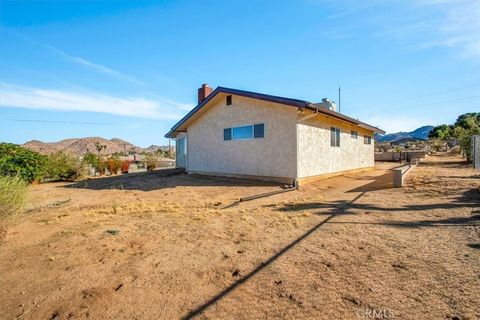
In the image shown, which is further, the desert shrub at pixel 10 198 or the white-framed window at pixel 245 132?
the white-framed window at pixel 245 132

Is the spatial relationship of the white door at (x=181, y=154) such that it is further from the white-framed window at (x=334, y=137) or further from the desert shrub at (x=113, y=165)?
the white-framed window at (x=334, y=137)

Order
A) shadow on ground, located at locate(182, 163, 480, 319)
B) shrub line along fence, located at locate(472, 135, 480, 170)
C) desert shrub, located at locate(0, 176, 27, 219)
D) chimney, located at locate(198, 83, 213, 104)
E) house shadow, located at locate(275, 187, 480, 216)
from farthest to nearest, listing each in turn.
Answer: chimney, located at locate(198, 83, 213, 104) → shrub line along fence, located at locate(472, 135, 480, 170) → house shadow, located at locate(275, 187, 480, 216) → desert shrub, located at locate(0, 176, 27, 219) → shadow on ground, located at locate(182, 163, 480, 319)

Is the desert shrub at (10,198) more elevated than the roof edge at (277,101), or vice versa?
the roof edge at (277,101)

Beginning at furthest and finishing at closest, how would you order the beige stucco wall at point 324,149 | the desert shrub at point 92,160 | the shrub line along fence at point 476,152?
the desert shrub at point 92,160, the beige stucco wall at point 324,149, the shrub line along fence at point 476,152

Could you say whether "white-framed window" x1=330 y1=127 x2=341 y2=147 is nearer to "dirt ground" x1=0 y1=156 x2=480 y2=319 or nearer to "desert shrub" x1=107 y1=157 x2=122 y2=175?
"dirt ground" x1=0 y1=156 x2=480 y2=319

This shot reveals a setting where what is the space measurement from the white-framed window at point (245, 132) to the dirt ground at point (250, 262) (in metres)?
5.37

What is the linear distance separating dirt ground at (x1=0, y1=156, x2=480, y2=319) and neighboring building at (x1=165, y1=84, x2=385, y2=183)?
419 cm

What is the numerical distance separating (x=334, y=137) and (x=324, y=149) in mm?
1522

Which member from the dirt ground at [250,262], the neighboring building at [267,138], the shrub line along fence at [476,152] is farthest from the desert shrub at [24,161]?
the shrub line along fence at [476,152]

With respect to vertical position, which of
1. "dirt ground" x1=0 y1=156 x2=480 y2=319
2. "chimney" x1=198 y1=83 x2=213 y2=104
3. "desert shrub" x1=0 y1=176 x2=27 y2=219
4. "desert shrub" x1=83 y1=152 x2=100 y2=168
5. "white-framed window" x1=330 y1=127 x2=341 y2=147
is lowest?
"dirt ground" x1=0 y1=156 x2=480 y2=319

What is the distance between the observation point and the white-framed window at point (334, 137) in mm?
14148

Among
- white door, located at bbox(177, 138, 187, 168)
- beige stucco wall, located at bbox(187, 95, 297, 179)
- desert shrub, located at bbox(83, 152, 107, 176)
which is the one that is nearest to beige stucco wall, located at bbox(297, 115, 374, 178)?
beige stucco wall, located at bbox(187, 95, 297, 179)

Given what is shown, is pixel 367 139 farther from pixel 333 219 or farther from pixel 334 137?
pixel 333 219

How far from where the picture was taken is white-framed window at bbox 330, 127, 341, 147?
14.1m
